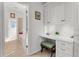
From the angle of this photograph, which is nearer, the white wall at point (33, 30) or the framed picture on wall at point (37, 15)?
the white wall at point (33, 30)

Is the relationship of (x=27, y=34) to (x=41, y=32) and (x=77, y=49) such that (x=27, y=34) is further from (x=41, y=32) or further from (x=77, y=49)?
(x=77, y=49)

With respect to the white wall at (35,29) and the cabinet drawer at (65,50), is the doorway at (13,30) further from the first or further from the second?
the cabinet drawer at (65,50)

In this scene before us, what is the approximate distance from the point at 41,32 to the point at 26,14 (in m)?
Answer: 0.74

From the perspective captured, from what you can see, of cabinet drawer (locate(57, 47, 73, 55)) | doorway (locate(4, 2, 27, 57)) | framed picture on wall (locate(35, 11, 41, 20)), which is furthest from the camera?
framed picture on wall (locate(35, 11, 41, 20))


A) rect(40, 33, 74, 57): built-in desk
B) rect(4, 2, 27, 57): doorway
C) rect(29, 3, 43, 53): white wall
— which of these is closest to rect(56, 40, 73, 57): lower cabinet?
rect(40, 33, 74, 57): built-in desk

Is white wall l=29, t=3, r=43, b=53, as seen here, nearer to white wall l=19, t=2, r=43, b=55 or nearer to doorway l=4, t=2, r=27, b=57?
white wall l=19, t=2, r=43, b=55

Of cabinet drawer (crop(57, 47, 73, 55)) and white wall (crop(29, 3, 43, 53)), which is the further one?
white wall (crop(29, 3, 43, 53))

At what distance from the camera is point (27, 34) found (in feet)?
8.64

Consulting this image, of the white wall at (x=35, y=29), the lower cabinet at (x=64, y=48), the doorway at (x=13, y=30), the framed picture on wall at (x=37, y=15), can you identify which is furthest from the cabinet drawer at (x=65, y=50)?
the framed picture on wall at (x=37, y=15)

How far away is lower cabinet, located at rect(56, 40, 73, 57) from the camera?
6.61ft

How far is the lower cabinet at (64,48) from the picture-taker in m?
2.02

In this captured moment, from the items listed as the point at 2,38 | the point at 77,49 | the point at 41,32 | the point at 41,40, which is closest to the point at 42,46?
the point at 41,40

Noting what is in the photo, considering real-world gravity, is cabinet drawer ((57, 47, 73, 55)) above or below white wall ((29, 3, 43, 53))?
below

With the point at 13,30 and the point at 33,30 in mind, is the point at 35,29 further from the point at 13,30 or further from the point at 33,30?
the point at 13,30
